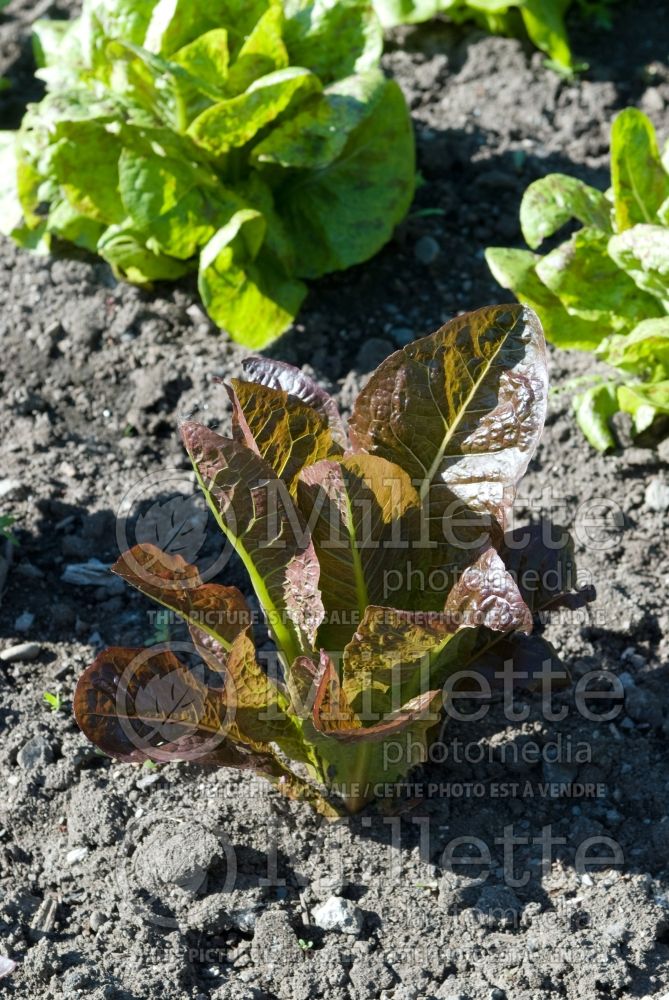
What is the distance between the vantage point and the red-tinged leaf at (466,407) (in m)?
2.25

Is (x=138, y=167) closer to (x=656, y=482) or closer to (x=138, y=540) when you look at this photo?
(x=138, y=540)

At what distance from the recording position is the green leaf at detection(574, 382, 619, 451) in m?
3.22

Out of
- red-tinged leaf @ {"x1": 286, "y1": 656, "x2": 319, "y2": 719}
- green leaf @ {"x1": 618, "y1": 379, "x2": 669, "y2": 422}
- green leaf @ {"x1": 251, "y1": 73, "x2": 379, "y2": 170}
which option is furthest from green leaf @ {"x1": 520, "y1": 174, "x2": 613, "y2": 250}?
red-tinged leaf @ {"x1": 286, "y1": 656, "x2": 319, "y2": 719}

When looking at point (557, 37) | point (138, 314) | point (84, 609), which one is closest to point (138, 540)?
point (84, 609)

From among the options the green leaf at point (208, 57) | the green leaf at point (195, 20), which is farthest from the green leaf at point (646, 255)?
the green leaf at point (195, 20)

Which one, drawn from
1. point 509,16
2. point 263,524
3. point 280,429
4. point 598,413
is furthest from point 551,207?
point 509,16

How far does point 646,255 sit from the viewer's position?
293 centimetres

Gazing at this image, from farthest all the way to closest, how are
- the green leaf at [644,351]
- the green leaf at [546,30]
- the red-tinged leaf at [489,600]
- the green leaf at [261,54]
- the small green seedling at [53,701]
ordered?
the green leaf at [546,30], the green leaf at [261,54], the green leaf at [644,351], the small green seedling at [53,701], the red-tinged leaf at [489,600]

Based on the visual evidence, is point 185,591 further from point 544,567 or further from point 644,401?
point 644,401

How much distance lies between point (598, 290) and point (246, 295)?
993mm

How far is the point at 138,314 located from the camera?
3.70m

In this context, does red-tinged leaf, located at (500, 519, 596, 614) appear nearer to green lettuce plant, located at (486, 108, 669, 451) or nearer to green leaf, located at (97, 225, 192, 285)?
green lettuce plant, located at (486, 108, 669, 451)

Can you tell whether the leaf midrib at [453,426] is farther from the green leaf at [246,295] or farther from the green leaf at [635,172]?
the green leaf at [246,295]

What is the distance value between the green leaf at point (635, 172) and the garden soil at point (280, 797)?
512 mm
